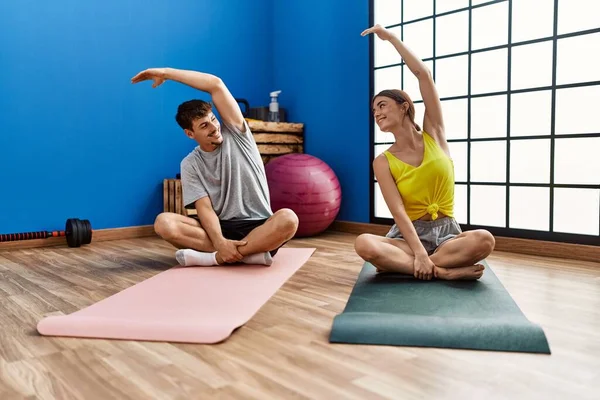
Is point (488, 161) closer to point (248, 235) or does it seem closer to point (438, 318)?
point (248, 235)

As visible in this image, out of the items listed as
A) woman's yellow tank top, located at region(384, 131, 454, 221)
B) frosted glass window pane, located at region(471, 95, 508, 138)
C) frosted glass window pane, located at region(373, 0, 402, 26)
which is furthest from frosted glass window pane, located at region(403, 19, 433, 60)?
woman's yellow tank top, located at region(384, 131, 454, 221)

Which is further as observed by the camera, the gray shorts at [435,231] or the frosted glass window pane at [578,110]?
the frosted glass window pane at [578,110]

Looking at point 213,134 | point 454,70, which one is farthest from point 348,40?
point 213,134

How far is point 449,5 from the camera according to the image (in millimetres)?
3244

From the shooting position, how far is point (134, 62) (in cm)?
365

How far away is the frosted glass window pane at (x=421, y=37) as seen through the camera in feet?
11.0

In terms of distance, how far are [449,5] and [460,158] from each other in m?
0.94

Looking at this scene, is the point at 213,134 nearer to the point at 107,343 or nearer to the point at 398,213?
the point at 398,213

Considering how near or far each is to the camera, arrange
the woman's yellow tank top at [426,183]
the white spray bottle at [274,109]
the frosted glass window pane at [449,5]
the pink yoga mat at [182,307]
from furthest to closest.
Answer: the white spray bottle at [274,109], the frosted glass window pane at [449,5], the woman's yellow tank top at [426,183], the pink yoga mat at [182,307]

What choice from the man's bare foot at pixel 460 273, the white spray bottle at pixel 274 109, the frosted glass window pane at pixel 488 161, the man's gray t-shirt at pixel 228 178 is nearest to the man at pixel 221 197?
the man's gray t-shirt at pixel 228 178

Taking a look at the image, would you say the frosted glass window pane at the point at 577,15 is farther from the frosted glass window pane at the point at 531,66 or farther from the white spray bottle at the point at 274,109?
the white spray bottle at the point at 274,109

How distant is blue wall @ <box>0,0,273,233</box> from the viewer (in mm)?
3193

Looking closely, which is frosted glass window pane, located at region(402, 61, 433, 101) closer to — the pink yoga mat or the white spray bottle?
the white spray bottle

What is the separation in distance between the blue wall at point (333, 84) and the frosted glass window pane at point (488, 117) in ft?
2.56
